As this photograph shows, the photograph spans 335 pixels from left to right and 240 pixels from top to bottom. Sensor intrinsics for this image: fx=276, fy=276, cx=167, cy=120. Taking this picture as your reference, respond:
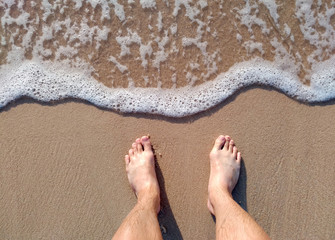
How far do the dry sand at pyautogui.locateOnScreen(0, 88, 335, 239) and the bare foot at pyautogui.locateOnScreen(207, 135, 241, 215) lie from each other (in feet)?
0.17

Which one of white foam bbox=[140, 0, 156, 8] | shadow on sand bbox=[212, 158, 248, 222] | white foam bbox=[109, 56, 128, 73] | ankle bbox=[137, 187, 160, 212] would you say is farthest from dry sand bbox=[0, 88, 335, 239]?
white foam bbox=[140, 0, 156, 8]

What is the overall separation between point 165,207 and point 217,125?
723 mm

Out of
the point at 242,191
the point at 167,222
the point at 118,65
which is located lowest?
the point at 167,222

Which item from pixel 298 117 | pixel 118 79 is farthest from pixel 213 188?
pixel 118 79

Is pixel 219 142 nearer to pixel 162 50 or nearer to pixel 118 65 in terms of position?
pixel 162 50

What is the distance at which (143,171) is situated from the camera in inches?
78.8

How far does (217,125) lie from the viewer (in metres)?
2.07

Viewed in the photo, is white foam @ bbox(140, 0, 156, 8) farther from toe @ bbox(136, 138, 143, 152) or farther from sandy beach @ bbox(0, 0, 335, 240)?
toe @ bbox(136, 138, 143, 152)

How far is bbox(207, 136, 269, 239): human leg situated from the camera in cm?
172

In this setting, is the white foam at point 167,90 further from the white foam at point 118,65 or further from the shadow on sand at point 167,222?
the shadow on sand at point 167,222

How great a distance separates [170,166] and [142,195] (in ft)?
0.97

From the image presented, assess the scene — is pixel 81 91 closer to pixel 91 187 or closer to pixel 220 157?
pixel 91 187

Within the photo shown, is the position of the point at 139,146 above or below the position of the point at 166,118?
below

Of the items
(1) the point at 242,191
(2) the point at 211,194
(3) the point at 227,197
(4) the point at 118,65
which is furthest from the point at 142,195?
(4) the point at 118,65
